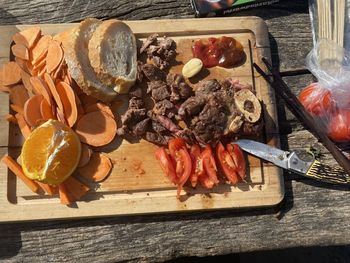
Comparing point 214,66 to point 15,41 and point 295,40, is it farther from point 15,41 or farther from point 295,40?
point 15,41

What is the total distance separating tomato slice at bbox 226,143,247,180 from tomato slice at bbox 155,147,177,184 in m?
0.32

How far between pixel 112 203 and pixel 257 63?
1.14 m

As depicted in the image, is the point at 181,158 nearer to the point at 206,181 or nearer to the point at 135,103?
the point at 206,181

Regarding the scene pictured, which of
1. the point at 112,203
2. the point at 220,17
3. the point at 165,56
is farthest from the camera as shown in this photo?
the point at 220,17

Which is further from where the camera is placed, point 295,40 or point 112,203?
point 295,40

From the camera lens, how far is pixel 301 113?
2.61 meters

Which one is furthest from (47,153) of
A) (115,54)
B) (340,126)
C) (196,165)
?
(340,126)

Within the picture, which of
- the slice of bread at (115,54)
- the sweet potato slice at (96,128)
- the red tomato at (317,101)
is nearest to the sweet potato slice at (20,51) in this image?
the slice of bread at (115,54)

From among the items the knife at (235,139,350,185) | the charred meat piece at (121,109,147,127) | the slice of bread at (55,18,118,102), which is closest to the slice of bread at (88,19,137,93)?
the slice of bread at (55,18,118,102)

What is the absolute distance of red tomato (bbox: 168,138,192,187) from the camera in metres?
2.43

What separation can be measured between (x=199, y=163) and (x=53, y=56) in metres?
0.94

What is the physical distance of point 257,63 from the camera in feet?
8.98

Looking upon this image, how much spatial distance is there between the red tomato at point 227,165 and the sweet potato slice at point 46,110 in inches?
35.0

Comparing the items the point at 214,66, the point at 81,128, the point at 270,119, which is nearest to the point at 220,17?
the point at 214,66
